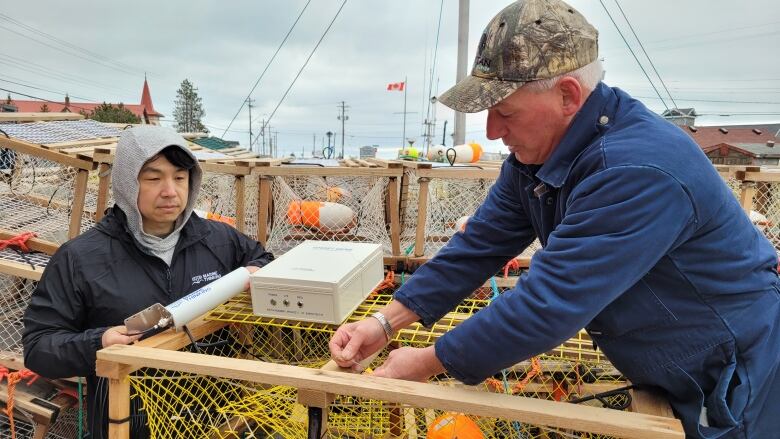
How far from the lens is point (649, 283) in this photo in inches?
39.6

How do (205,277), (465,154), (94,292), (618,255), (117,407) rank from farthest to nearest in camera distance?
1. (465,154)
2. (205,277)
3. (94,292)
4. (117,407)
5. (618,255)

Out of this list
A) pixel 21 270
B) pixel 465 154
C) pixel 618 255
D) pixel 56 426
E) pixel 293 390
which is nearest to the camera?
pixel 618 255

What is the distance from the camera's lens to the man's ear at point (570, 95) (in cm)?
104

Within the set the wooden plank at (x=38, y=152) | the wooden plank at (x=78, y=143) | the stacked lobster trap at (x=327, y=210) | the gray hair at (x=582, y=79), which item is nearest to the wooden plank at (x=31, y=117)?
the wooden plank at (x=78, y=143)

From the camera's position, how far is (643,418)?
0.90 m

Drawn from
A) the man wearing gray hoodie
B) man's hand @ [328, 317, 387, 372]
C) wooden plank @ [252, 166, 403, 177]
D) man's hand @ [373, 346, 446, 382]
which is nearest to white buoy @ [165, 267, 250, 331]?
the man wearing gray hoodie

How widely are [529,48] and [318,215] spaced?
7.70 ft

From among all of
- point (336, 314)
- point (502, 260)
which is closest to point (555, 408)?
point (502, 260)

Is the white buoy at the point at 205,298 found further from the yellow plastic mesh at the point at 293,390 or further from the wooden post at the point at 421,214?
the wooden post at the point at 421,214

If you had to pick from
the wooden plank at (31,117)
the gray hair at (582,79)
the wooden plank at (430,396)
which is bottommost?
the wooden plank at (430,396)

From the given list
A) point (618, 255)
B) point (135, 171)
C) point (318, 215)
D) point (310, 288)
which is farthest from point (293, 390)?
point (318, 215)

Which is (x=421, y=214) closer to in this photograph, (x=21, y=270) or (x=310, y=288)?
(x=310, y=288)

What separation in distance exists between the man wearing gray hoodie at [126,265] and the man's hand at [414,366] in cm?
90

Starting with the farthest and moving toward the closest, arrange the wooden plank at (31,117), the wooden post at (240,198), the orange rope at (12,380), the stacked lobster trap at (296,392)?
the wooden plank at (31,117), the wooden post at (240,198), the orange rope at (12,380), the stacked lobster trap at (296,392)
